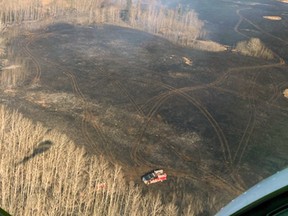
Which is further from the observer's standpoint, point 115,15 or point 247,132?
point 115,15

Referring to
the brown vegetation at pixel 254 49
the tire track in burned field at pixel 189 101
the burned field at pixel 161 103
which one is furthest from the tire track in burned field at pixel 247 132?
the brown vegetation at pixel 254 49

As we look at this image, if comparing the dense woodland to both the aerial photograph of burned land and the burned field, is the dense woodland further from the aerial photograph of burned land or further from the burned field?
the burned field

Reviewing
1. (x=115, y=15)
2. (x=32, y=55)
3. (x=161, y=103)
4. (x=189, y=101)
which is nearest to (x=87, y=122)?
(x=161, y=103)

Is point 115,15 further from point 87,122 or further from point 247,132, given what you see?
point 247,132

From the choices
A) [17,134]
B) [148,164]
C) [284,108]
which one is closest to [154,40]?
[284,108]

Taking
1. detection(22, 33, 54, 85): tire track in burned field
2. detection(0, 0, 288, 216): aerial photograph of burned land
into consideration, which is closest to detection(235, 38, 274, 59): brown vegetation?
detection(0, 0, 288, 216): aerial photograph of burned land

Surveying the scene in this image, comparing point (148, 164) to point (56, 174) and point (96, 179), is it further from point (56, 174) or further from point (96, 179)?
point (56, 174)

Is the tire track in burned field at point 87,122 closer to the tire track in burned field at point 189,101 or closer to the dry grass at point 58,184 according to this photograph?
the tire track in burned field at point 189,101
